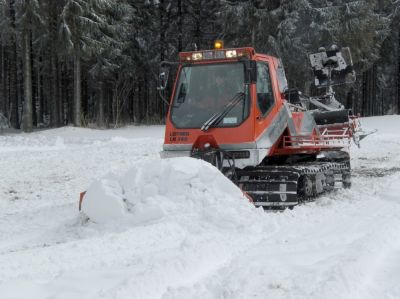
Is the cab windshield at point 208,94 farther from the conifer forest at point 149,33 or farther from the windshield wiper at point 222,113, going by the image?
the conifer forest at point 149,33

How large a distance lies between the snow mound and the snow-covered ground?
15 mm

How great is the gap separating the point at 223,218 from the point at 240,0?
24428 mm

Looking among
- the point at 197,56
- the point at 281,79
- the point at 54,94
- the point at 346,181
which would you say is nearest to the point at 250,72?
the point at 197,56

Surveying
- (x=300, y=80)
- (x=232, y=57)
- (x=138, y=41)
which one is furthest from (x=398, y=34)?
(x=232, y=57)

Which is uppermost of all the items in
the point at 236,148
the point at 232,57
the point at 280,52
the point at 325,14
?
the point at 325,14

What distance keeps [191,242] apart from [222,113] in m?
3.35

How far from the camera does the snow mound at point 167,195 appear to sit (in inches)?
273

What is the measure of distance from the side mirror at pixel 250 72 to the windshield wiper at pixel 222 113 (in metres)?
0.32

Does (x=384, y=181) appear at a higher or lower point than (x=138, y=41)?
lower

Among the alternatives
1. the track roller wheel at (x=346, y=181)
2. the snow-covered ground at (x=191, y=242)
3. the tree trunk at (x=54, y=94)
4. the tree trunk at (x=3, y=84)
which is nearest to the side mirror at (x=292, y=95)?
the snow-covered ground at (x=191, y=242)

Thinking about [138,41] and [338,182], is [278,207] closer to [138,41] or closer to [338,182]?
[338,182]

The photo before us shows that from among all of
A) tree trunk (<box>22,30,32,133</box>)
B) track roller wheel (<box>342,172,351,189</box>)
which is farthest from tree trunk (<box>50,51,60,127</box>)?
track roller wheel (<box>342,172,351,189</box>)

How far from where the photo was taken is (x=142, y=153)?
17.7 meters

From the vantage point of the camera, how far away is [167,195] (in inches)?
286
